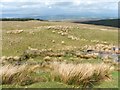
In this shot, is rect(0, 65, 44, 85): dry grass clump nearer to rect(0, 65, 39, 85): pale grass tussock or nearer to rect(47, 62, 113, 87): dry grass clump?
rect(0, 65, 39, 85): pale grass tussock

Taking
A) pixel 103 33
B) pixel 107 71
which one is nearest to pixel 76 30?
pixel 103 33

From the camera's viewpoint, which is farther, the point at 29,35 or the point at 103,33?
the point at 103,33

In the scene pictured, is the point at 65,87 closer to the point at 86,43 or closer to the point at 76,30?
the point at 86,43

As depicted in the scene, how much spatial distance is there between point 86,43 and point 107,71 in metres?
23.5

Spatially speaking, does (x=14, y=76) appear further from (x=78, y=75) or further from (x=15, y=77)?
(x=78, y=75)

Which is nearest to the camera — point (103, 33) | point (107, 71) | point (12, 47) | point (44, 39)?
point (107, 71)

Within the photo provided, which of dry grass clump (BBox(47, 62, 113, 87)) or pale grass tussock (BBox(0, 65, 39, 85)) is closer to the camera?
pale grass tussock (BBox(0, 65, 39, 85))

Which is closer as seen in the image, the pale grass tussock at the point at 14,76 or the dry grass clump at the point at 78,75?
the pale grass tussock at the point at 14,76

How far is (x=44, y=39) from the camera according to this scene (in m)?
35.6

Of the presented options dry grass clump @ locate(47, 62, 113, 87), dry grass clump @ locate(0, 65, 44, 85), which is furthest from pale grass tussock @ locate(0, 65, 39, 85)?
dry grass clump @ locate(47, 62, 113, 87)

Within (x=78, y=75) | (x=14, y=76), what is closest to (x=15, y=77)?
(x=14, y=76)

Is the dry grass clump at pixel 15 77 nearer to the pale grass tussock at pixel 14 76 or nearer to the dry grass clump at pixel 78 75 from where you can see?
the pale grass tussock at pixel 14 76

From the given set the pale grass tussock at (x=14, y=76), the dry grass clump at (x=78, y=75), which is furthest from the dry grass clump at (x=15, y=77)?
the dry grass clump at (x=78, y=75)

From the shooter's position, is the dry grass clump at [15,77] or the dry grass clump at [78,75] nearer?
the dry grass clump at [15,77]
